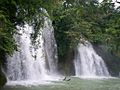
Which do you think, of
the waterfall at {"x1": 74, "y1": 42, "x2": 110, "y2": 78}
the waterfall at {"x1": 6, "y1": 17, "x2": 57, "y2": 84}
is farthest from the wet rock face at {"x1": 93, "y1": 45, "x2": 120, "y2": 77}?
the waterfall at {"x1": 6, "y1": 17, "x2": 57, "y2": 84}

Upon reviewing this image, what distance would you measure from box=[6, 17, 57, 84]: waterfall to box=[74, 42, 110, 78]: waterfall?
80.0 inches

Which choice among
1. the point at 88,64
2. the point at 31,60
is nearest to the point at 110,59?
the point at 88,64

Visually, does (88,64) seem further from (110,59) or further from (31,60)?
(31,60)

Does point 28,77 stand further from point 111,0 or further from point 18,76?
point 111,0

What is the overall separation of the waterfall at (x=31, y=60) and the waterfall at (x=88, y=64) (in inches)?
80.0

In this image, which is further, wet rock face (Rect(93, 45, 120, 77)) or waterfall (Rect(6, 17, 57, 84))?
wet rock face (Rect(93, 45, 120, 77))

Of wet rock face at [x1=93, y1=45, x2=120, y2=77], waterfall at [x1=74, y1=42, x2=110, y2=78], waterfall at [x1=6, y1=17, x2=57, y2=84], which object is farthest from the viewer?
wet rock face at [x1=93, y1=45, x2=120, y2=77]

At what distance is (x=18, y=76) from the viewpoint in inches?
664

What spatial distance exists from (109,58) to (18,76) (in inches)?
433

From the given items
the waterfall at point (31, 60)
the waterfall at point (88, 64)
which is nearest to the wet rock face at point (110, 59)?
the waterfall at point (88, 64)

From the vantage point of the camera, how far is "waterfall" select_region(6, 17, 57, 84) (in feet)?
54.9

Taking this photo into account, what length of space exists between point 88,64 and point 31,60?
649 cm

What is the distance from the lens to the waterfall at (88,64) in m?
23.5

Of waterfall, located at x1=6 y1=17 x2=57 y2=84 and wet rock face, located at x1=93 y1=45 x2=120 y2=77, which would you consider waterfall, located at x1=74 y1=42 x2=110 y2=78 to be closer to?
wet rock face, located at x1=93 y1=45 x2=120 y2=77
